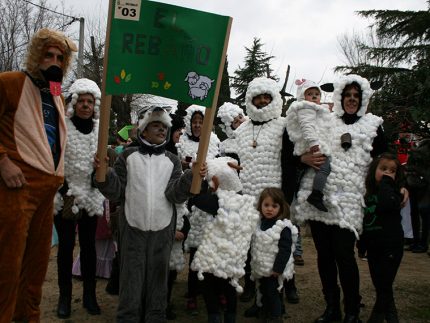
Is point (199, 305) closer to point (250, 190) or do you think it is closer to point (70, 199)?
point (250, 190)

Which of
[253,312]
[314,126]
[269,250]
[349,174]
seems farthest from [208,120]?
[253,312]

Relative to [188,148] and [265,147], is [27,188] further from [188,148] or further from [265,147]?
[188,148]

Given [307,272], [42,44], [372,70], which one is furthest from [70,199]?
[372,70]

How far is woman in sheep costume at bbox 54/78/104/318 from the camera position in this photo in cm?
376

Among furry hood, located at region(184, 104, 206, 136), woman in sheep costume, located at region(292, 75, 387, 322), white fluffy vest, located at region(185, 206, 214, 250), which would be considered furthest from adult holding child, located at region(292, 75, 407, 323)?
furry hood, located at region(184, 104, 206, 136)

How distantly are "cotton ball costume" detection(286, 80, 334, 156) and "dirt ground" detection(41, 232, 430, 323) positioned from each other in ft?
5.23

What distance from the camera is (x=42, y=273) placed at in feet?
10.4

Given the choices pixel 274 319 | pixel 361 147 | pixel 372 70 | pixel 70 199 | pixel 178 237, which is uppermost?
pixel 372 70

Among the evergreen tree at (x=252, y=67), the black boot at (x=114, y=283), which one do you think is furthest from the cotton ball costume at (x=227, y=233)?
the evergreen tree at (x=252, y=67)

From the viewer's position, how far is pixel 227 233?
3377 millimetres

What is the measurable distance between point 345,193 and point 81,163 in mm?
2264

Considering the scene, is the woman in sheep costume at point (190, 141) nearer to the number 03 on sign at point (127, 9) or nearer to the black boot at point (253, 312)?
the black boot at point (253, 312)

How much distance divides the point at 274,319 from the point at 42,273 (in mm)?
1823

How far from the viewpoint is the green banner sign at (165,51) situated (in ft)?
9.25
